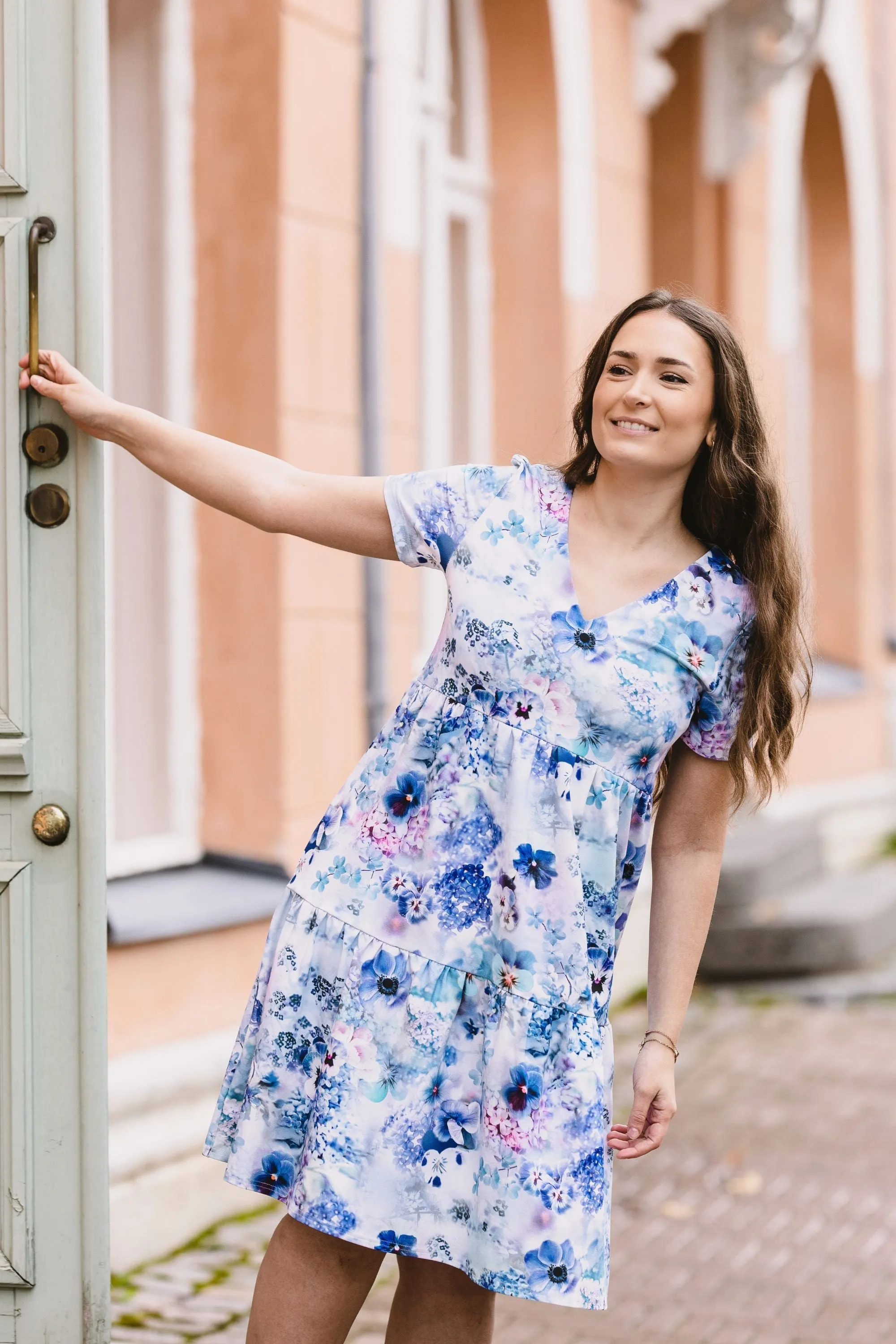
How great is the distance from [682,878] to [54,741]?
3.17ft

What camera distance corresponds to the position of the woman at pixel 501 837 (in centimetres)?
218

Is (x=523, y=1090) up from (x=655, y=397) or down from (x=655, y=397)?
down

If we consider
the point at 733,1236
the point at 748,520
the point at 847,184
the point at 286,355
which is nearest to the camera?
the point at 748,520

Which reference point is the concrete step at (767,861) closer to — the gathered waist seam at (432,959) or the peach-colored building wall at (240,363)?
the peach-colored building wall at (240,363)

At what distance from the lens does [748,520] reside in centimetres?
235

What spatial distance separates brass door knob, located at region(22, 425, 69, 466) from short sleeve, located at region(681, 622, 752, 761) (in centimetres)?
100

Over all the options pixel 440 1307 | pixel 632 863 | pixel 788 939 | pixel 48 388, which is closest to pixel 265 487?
pixel 48 388

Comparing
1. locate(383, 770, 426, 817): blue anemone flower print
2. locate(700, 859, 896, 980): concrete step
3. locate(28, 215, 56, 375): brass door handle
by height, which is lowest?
locate(700, 859, 896, 980): concrete step

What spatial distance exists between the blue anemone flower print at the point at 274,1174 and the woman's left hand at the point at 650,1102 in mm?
440

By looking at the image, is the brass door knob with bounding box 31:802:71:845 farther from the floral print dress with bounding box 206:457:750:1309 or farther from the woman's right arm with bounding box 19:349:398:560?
the woman's right arm with bounding box 19:349:398:560

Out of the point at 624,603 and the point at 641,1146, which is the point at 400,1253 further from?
the point at 624,603

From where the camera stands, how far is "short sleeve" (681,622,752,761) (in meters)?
2.30

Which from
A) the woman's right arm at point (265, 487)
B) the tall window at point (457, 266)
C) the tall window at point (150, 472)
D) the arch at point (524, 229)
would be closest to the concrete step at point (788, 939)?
the tall window at point (457, 266)

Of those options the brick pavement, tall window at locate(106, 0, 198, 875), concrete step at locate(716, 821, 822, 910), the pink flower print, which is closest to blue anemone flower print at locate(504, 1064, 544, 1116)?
the pink flower print
